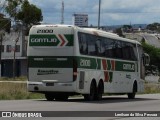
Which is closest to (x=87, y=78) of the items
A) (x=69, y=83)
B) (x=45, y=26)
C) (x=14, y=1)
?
(x=69, y=83)

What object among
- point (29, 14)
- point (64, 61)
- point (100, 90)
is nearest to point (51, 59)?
point (64, 61)

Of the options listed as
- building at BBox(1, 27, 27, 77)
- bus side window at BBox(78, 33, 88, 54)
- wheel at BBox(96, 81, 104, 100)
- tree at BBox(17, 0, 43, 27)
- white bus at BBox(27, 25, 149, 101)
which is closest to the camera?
white bus at BBox(27, 25, 149, 101)


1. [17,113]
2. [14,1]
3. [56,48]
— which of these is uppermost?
[14,1]

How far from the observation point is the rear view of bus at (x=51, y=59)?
26.1 meters

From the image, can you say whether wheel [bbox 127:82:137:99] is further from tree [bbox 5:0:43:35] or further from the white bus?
tree [bbox 5:0:43:35]

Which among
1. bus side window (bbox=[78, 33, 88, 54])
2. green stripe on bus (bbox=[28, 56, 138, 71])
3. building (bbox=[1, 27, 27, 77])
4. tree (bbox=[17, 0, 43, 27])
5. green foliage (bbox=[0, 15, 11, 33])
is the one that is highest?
tree (bbox=[17, 0, 43, 27])

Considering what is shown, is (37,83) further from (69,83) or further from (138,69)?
(138,69)

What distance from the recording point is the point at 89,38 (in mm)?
27531

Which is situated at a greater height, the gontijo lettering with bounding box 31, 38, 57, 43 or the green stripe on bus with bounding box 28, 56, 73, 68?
the gontijo lettering with bounding box 31, 38, 57, 43

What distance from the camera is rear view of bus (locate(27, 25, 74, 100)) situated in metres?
26.1

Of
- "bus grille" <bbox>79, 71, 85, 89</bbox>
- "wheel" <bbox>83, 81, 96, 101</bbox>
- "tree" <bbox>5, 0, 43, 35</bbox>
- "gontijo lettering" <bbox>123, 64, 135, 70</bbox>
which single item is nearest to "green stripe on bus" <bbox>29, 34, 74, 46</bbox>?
"bus grille" <bbox>79, 71, 85, 89</bbox>

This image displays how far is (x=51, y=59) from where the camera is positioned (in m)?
26.3

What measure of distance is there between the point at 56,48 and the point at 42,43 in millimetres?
745

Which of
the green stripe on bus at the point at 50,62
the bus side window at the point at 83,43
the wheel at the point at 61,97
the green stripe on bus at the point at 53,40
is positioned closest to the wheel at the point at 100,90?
the wheel at the point at 61,97
